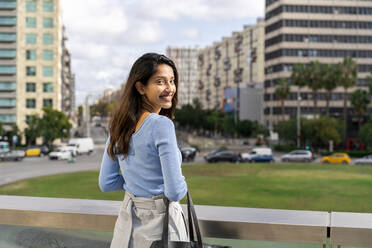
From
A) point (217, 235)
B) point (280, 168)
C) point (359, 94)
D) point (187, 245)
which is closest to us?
point (187, 245)

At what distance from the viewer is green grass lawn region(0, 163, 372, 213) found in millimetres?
24469

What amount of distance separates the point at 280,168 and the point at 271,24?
2551 inches

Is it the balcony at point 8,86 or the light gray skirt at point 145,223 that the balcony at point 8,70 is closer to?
the balcony at point 8,86

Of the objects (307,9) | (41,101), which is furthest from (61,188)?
(307,9)

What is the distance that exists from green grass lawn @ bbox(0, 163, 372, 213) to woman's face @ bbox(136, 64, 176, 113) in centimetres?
2082

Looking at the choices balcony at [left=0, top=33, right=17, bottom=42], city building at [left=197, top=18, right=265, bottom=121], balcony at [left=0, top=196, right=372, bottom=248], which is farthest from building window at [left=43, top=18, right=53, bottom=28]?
balcony at [left=0, top=196, right=372, bottom=248]

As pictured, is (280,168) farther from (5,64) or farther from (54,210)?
(5,64)

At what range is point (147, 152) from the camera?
2660 mm

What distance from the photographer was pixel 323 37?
96812mm

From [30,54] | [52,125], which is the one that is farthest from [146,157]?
[30,54]

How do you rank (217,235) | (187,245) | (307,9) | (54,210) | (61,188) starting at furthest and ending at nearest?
(307,9), (61,188), (54,210), (217,235), (187,245)

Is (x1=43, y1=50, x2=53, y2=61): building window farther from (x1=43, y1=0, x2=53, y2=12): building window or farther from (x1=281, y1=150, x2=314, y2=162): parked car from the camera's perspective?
(x1=281, y1=150, x2=314, y2=162): parked car

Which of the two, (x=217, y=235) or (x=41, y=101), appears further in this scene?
(x=41, y=101)

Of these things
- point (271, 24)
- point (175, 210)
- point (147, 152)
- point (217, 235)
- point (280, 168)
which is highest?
point (271, 24)
